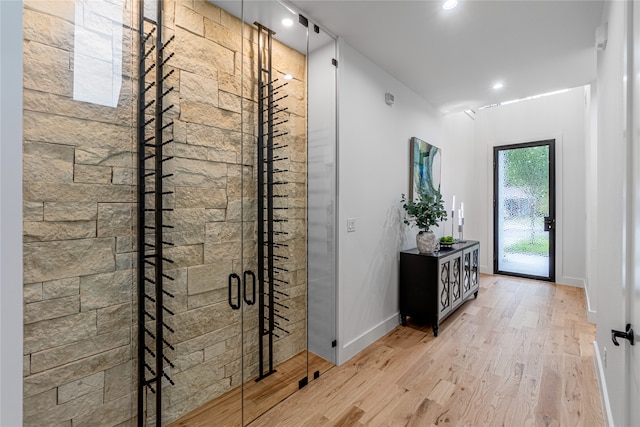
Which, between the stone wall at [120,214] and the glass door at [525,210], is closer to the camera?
the stone wall at [120,214]

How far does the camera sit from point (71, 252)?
1.38m

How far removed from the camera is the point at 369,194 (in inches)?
112

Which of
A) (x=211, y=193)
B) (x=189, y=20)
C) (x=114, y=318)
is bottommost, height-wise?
(x=114, y=318)

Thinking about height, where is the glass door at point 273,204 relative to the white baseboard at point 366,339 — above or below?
above

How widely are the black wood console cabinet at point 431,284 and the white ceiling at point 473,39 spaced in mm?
1895

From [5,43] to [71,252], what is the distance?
0.86 meters

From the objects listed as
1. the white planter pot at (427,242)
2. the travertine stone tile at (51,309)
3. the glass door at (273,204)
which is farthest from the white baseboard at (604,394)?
the travertine stone tile at (51,309)

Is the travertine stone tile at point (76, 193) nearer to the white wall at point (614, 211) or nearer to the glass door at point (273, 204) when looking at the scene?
the glass door at point (273, 204)

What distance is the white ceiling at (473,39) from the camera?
2.03 m

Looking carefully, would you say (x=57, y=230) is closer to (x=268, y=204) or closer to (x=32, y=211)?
(x=32, y=211)

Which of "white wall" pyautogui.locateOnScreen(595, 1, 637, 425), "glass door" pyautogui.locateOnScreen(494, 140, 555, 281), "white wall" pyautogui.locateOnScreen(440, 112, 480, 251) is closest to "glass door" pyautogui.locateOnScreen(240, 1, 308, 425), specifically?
"white wall" pyautogui.locateOnScreen(595, 1, 637, 425)

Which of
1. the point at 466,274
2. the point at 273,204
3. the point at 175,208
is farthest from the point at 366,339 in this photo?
the point at 175,208

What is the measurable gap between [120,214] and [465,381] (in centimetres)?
256

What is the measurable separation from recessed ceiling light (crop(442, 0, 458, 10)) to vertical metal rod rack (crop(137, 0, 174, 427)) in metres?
1.77
